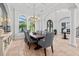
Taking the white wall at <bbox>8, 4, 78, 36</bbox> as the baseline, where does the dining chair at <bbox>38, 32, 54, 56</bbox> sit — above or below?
below

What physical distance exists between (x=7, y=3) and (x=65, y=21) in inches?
53.5

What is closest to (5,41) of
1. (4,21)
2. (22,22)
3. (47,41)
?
(4,21)

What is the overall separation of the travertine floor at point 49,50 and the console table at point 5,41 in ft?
0.30

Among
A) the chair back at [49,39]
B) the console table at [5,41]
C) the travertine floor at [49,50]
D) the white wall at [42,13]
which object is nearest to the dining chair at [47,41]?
the chair back at [49,39]

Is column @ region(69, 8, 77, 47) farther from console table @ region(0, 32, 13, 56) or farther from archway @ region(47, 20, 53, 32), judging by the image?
console table @ region(0, 32, 13, 56)

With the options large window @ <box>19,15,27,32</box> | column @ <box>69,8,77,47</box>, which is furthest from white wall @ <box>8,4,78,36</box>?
column @ <box>69,8,77,47</box>

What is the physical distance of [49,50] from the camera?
3.39 metres

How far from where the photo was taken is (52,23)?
341 cm

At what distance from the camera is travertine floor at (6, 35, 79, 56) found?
3.37m

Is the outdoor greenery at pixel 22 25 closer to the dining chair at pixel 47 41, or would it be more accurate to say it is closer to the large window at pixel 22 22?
the large window at pixel 22 22

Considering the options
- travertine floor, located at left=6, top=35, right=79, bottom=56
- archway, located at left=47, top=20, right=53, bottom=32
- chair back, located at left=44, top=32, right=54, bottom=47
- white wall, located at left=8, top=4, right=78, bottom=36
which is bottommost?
travertine floor, located at left=6, top=35, right=79, bottom=56

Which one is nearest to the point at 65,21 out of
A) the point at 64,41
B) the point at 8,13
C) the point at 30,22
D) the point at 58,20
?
the point at 58,20

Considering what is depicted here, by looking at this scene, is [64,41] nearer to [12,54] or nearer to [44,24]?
[44,24]

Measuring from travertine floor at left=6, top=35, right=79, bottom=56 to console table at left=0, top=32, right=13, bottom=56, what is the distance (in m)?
0.09
